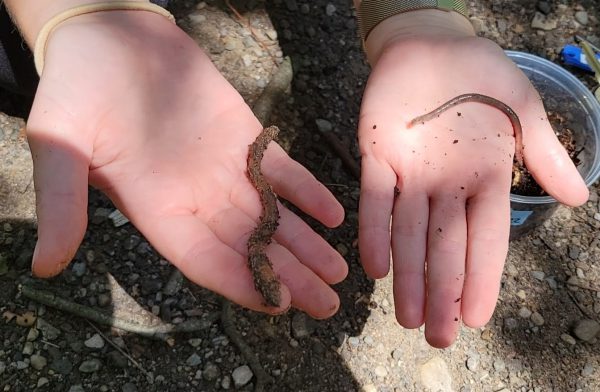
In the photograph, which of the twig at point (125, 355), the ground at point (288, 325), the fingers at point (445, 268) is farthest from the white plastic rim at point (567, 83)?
the twig at point (125, 355)

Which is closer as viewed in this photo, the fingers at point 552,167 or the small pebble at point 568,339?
the fingers at point 552,167

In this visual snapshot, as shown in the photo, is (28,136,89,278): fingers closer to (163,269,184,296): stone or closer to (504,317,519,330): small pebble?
(163,269,184,296): stone

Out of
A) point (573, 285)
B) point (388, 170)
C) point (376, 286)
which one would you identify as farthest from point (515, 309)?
point (388, 170)

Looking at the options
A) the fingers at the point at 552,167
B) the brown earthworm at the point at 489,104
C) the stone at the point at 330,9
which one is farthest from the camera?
the stone at the point at 330,9

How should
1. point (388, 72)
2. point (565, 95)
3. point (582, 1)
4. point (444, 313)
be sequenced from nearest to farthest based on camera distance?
1. point (444, 313)
2. point (388, 72)
3. point (565, 95)
4. point (582, 1)

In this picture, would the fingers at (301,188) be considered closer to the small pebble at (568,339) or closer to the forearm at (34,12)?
the forearm at (34,12)

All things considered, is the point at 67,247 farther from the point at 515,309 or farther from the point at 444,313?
the point at 515,309
